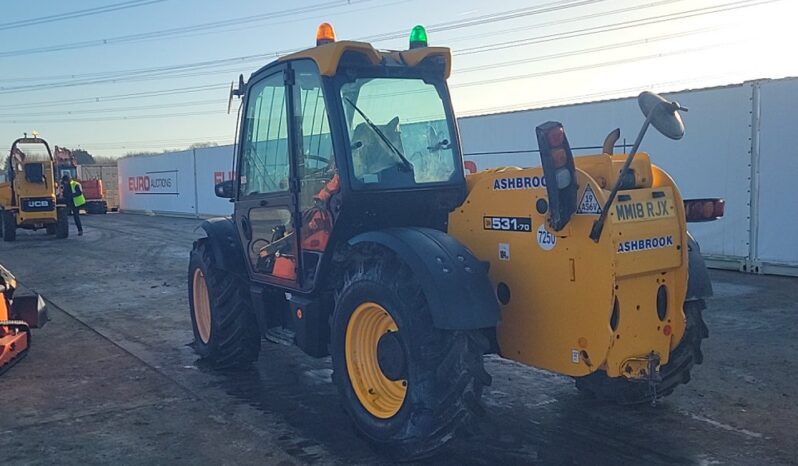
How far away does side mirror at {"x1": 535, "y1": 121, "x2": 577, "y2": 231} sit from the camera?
3666 millimetres

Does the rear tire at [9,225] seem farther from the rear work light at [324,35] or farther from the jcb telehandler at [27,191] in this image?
the rear work light at [324,35]

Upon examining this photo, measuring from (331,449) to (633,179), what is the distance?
2.43 meters

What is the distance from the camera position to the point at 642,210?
3992mm

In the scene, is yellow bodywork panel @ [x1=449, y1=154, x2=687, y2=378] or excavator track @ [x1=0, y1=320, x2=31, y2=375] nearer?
yellow bodywork panel @ [x1=449, y1=154, x2=687, y2=378]

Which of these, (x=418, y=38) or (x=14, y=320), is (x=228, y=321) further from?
(x=418, y=38)

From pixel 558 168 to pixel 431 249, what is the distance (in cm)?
86

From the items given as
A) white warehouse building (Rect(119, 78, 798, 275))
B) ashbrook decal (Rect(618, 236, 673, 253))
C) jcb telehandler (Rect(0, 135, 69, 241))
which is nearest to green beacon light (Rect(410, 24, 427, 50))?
ashbrook decal (Rect(618, 236, 673, 253))

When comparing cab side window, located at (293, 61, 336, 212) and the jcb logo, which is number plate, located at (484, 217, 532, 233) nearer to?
cab side window, located at (293, 61, 336, 212)

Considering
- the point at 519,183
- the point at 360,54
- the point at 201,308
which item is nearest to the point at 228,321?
the point at 201,308

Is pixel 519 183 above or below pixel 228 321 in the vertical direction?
above

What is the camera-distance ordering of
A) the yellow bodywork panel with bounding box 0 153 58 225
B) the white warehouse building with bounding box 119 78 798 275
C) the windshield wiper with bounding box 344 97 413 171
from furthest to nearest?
the yellow bodywork panel with bounding box 0 153 58 225 < the white warehouse building with bounding box 119 78 798 275 < the windshield wiper with bounding box 344 97 413 171

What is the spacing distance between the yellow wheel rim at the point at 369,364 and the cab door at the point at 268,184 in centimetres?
85

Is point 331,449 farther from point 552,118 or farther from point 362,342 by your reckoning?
point 552,118

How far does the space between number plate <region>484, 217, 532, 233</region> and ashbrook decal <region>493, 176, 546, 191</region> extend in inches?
7.2
